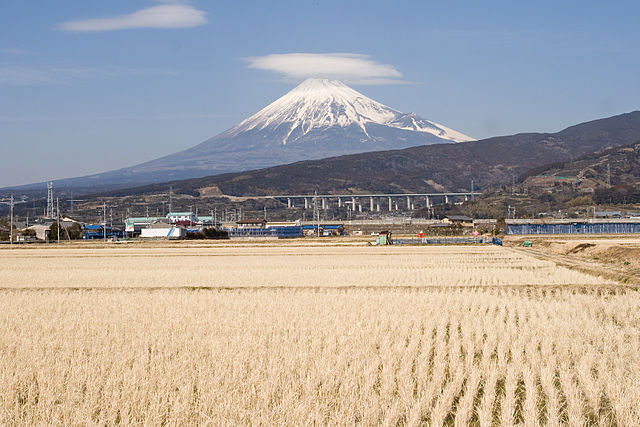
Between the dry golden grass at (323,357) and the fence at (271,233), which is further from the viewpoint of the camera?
the fence at (271,233)

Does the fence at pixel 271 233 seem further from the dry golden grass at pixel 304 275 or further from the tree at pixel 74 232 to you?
the dry golden grass at pixel 304 275

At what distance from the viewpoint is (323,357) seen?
1327 cm

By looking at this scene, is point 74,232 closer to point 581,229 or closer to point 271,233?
point 271,233

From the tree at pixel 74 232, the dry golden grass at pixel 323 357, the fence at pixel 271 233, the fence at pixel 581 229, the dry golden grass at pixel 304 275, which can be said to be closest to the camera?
the dry golden grass at pixel 323 357

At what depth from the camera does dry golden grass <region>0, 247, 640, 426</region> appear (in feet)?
33.4

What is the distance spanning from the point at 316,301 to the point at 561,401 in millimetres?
12189

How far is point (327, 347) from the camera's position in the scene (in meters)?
14.5

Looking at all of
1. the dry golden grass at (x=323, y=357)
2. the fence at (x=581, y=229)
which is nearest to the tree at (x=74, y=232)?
the fence at (x=581, y=229)

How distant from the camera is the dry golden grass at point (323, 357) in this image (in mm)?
10172

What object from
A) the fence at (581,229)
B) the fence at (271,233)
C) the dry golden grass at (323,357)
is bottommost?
the fence at (581,229)

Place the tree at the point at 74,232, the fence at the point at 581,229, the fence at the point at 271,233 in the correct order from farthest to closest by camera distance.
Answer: the fence at the point at 271,233 → the tree at the point at 74,232 → the fence at the point at 581,229

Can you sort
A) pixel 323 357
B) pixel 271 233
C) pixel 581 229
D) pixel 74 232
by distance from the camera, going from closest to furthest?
pixel 323 357, pixel 581 229, pixel 74 232, pixel 271 233

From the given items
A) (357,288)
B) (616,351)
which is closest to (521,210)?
(357,288)

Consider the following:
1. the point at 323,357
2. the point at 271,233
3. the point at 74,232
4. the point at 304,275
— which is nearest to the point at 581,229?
the point at 271,233
